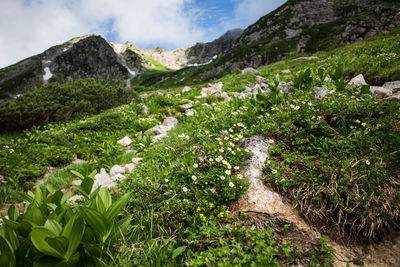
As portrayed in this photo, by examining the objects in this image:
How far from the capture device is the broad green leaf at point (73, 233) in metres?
1.68

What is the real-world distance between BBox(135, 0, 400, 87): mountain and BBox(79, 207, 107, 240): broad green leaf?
68.1 meters

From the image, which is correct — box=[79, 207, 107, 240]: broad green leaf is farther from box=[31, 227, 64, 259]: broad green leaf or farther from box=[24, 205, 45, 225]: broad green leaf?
box=[24, 205, 45, 225]: broad green leaf

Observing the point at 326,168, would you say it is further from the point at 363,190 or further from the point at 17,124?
the point at 17,124

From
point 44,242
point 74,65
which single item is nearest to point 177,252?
point 44,242

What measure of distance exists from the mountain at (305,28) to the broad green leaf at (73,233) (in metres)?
68.2

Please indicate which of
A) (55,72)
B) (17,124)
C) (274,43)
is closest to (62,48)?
(55,72)

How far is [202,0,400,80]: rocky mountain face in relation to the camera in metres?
56.4

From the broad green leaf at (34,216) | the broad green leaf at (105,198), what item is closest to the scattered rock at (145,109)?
the broad green leaf at (105,198)

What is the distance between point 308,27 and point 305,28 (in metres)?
2.15

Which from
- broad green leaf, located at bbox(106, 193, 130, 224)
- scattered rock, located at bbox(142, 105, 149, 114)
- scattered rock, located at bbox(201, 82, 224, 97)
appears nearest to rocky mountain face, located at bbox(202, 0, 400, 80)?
scattered rock, located at bbox(201, 82, 224, 97)

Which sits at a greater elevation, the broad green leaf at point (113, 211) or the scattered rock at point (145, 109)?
the scattered rock at point (145, 109)

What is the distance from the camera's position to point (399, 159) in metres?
2.47

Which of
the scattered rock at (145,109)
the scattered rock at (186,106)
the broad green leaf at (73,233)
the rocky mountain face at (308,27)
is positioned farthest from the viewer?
the rocky mountain face at (308,27)

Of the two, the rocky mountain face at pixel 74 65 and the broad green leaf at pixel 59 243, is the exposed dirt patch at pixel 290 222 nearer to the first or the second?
the broad green leaf at pixel 59 243
